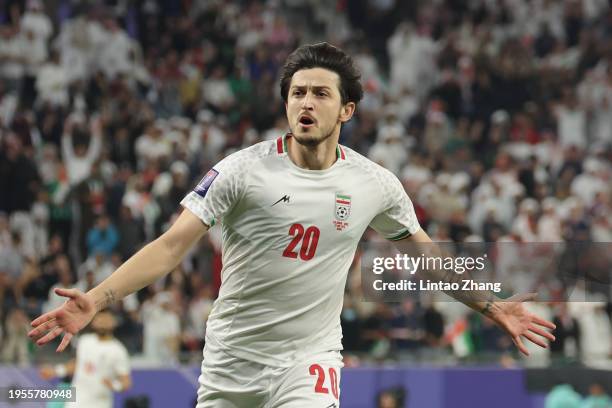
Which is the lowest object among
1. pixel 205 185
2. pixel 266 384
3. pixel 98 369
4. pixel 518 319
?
pixel 266 384

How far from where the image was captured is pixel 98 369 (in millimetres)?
11602

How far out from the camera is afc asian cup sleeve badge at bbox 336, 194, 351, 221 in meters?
5.73

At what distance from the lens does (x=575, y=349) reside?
13.4 meters

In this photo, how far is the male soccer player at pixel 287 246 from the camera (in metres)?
5.53

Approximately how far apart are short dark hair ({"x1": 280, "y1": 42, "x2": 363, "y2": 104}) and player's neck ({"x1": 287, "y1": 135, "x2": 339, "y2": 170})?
244 mm

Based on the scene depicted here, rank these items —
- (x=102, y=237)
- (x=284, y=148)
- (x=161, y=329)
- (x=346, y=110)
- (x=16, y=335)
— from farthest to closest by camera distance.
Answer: (x=102, y=237), (x=161, y=329), (x=16, y=335), (x=346, y=110), (x=284, y=148)

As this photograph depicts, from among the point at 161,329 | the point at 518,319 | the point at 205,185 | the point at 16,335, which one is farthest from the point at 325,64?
the point at 161,329

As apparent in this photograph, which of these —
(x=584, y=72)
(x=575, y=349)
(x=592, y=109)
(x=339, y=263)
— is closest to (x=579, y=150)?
(x=592, y=109)

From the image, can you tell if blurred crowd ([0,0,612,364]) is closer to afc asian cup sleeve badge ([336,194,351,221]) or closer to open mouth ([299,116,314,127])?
afc asian cup sleeve badge ([336,194,351,221])

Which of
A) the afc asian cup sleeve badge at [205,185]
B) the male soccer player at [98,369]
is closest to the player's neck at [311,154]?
the afc asian cup sleeve badge at [205,185]

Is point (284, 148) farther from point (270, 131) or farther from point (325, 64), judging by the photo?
point (270, 131)

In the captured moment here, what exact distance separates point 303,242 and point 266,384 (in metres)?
0.72

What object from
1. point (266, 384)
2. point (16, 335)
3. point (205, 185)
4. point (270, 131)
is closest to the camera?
point (205, 185)

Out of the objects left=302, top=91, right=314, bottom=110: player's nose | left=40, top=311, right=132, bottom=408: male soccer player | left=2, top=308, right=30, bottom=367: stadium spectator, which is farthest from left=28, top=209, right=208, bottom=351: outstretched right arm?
left=2, top=308, right=30, bottom=367: stadium spectator
